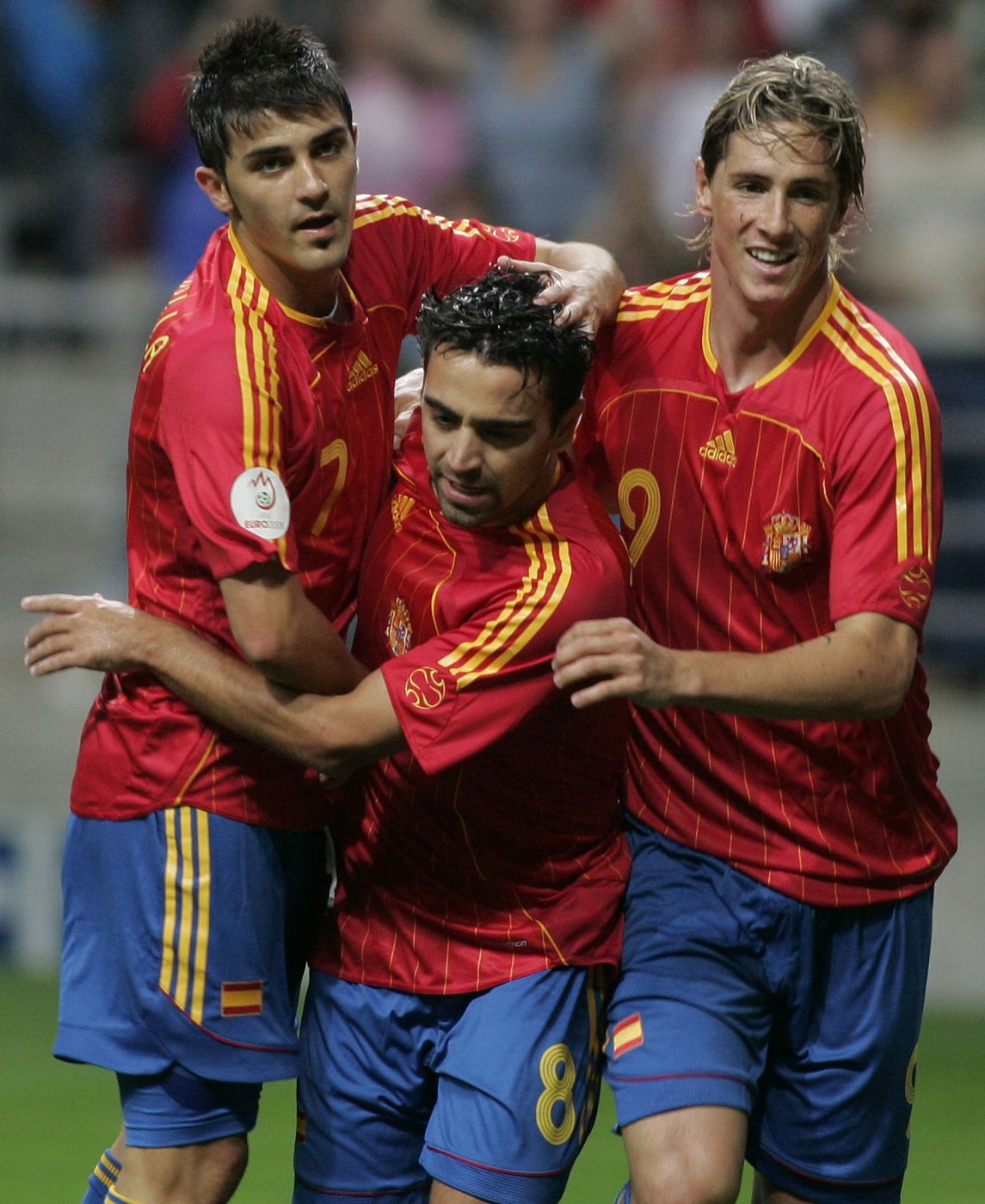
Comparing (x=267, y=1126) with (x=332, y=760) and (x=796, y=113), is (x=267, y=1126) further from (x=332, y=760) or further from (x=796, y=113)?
(x=796, y=113)

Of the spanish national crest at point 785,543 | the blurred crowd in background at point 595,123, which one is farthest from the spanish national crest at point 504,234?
the blurred crowd in background at point 595,123

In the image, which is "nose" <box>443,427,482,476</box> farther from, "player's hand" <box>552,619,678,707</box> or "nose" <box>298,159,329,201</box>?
"nose" <box>298,159,329,201</box>

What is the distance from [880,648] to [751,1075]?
763 millimetres

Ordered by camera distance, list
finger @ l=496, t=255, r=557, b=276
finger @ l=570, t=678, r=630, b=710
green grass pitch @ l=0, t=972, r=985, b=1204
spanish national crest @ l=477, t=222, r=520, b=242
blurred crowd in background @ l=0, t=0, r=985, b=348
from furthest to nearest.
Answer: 1. blurred crowd in background @ l=0, t=0, r=985, b=348
2. green grass pitch @ l=0, t=972, r=985, b=1204
3. spanish national crest @ l=477, t=222, r=520, b=242
4. finger @ l=496, t=255, r=557, b=276
5. finger @ l=570, t=678, r=630, b=710

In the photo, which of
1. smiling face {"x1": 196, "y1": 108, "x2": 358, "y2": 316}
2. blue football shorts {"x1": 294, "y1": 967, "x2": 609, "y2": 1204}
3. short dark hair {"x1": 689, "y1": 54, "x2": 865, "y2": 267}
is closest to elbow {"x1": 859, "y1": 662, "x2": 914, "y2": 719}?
blue football shorts {"x1": 294, "y1": 967, "x2": 609, "y2": 1204}

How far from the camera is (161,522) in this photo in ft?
11.0

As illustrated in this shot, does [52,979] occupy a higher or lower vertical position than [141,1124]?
lower

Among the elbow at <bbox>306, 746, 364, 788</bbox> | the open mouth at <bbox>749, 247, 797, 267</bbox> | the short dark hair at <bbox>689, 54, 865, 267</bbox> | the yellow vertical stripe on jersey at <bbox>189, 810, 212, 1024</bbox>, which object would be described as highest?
the short dark hair at <bbox>689, 54, 865, 267</bbox>

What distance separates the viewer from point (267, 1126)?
5.39 metres

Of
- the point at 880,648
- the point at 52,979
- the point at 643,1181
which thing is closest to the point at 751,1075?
the point at 643,1181

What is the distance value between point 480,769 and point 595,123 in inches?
221

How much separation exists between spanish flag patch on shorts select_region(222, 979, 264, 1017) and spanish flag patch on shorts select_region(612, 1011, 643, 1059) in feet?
1.95

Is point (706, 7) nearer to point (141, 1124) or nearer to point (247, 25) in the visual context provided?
point (247, 25)

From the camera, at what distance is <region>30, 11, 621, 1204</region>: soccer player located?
3156mm
